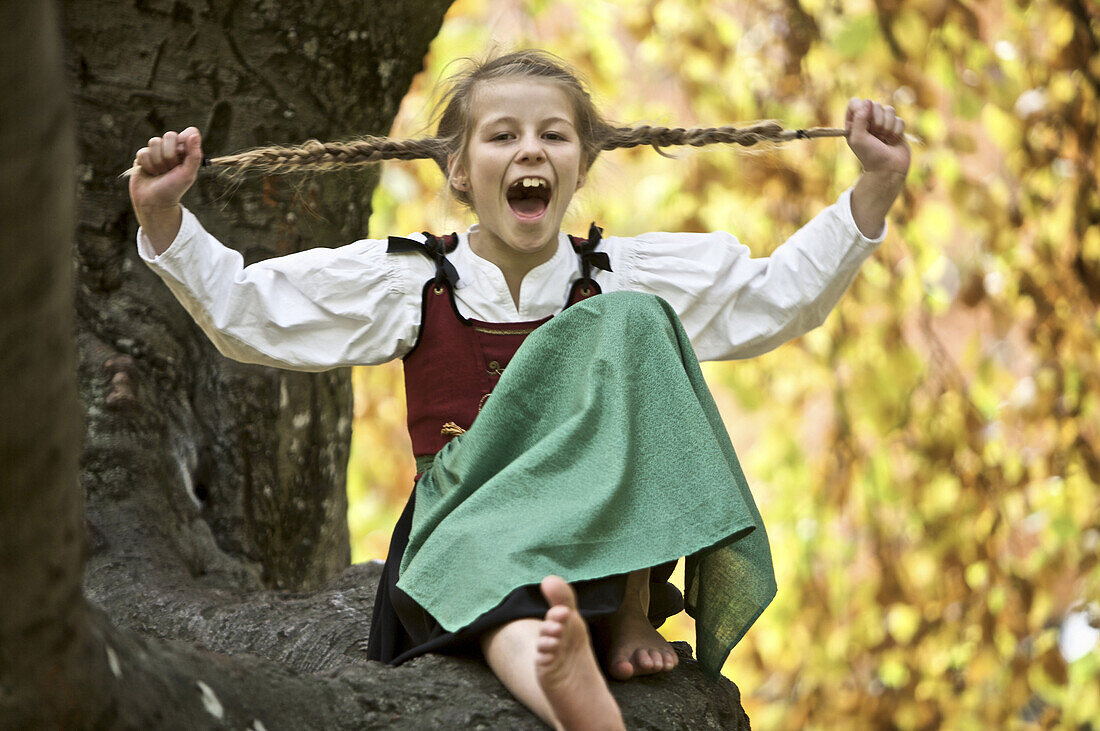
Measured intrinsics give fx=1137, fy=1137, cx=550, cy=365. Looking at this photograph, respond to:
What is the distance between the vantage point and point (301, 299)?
1.19 meters

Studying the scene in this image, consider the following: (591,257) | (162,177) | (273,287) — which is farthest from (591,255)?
(162,177)

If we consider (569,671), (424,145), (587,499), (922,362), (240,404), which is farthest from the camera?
(922,362)

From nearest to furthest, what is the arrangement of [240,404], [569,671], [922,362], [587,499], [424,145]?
1. [569,671]
2. [587,499]
3. [424,145]
4. [240,404]
5. [922,362]

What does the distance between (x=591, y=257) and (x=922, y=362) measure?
4.75 ft

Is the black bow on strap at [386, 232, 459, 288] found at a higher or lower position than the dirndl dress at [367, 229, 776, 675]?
higher

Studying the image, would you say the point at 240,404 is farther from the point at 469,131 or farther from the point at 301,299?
the point at 469,131

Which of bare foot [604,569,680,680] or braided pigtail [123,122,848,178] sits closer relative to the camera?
bare foot [604,569,680,680]

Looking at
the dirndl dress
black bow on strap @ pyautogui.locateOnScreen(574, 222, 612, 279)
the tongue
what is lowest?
the dirndl dress

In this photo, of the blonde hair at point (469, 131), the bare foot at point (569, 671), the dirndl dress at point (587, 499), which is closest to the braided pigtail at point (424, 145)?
the blonde hair at point (469, 131)

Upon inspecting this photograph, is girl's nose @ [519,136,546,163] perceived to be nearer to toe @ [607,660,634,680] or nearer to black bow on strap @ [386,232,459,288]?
black bow on strap @ [386,232,459,288]

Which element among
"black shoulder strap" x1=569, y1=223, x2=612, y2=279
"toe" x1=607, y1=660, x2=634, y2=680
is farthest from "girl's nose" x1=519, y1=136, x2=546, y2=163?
"toe" x1=607, y1=660, x2=634, y2=680

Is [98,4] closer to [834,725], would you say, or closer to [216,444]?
[216,444]

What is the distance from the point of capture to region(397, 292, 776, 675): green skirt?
3.09ft

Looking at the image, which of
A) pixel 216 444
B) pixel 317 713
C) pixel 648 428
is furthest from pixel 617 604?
pixel 216 444
